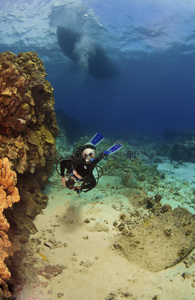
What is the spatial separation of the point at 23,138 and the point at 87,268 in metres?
3.75

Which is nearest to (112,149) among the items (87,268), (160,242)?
(160,242)

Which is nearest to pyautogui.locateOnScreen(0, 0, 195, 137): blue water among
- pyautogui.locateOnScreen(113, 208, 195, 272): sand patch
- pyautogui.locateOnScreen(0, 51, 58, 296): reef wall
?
pyautogui.locateOnScreen(0, 51, 58, 296): reef wall

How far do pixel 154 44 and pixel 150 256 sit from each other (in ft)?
110

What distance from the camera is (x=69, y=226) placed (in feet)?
17.0

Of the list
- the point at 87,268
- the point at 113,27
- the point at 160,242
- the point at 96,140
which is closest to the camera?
the point at 87,268

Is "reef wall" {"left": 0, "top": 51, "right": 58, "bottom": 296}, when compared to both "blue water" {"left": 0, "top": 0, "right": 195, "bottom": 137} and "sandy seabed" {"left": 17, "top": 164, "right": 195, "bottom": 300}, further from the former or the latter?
"blue water" {"left": 0, "top": 0, "right": 195, "bottom": 137}

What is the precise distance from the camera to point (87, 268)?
12.3 feet

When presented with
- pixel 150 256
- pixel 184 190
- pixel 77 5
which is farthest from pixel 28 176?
pixel 77 5

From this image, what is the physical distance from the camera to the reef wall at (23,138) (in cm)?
404

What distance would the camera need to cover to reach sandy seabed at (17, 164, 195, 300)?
3.13 m

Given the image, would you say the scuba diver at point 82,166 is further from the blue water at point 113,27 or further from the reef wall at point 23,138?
the blue water at point 113,27

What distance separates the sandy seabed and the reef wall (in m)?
0.44

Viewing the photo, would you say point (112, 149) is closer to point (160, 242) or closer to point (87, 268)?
point (160, 242)

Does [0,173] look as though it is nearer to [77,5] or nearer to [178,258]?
[178,258]
